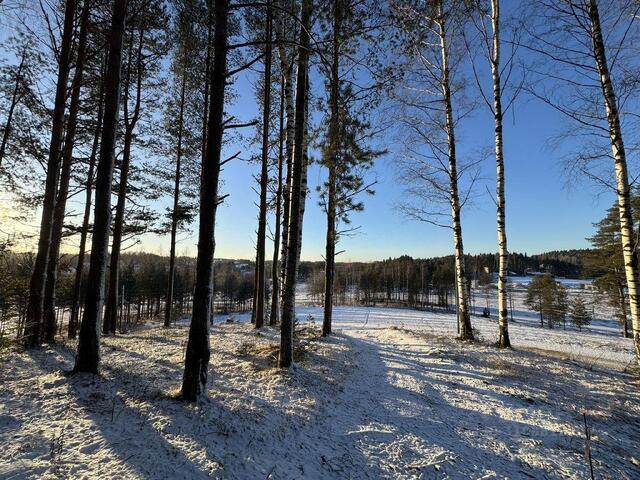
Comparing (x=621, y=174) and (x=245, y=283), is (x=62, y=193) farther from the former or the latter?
(x=245, y=283)

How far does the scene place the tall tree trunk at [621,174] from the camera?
5848 millimetres

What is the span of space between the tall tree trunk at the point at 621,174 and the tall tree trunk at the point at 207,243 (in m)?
7.48

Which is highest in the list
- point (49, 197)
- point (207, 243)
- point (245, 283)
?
point (49, 197)

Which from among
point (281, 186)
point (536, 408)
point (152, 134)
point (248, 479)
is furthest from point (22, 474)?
point (152, 134)

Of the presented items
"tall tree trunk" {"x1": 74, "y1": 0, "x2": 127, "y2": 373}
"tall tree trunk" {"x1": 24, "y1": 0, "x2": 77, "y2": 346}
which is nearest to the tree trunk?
"tall tree trunk" {"x1": 24, "y1": 0, "x2": 77, "y2": 346}

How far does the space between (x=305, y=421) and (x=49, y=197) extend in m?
7.44

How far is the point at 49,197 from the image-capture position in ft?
22.1

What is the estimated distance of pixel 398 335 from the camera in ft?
37.0

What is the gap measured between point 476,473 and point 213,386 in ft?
11.9

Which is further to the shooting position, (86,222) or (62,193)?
(86,222)

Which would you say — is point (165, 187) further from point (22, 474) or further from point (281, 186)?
point (22, 474)

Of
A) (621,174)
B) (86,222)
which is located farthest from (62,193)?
(621,174)

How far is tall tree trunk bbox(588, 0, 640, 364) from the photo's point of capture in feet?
19.2

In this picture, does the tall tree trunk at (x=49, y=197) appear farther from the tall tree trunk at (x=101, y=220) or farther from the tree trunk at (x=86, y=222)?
the tall tree trunk at (x=101, y=220)
